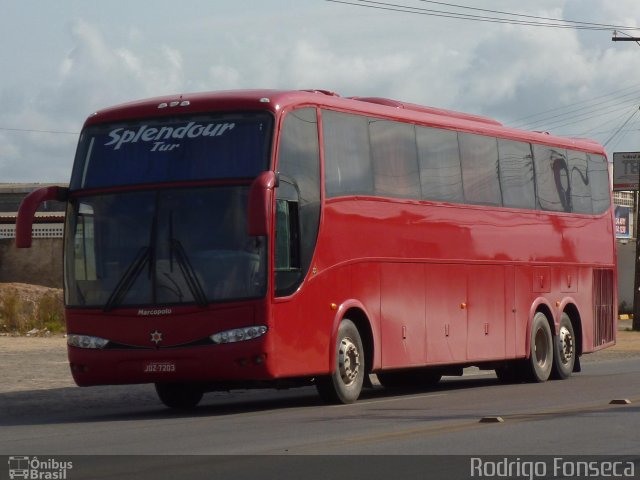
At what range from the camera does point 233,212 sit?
15484mm

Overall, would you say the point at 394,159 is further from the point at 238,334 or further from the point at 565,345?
the point at 565,345

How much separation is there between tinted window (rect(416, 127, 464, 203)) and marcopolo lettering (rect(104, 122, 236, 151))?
158 inches

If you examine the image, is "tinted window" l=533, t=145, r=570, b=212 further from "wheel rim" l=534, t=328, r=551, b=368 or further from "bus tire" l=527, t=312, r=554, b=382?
"wheel rim" l=534, t=328, r=551, b=368

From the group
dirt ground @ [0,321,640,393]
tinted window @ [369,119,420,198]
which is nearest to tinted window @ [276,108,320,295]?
tinted window @ [369,119,420,198]

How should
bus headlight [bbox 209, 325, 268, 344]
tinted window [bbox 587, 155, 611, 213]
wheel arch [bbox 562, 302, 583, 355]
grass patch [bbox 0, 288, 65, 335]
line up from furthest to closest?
grass patch [bbox 0, 288, 65, 335]
tinted window [bbox 587, 155, 611, 213]
wheel arch [bbox 562, 302, 583, 355]
bus headlight [bbox 209, 325, 268, 344]

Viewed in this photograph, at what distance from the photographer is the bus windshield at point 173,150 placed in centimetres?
1567

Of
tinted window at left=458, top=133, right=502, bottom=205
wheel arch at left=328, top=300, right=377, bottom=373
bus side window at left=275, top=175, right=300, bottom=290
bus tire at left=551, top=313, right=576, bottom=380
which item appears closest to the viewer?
bus side window at left=275, top=175, right=300, bottom=290

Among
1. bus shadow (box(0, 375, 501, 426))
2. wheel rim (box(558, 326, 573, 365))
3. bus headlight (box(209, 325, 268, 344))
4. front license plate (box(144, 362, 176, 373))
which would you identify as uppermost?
bus headlight (box(209, 325, 268, 344))

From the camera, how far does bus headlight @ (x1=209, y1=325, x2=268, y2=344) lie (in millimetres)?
15312

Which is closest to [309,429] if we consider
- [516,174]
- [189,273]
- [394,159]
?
[189,273]

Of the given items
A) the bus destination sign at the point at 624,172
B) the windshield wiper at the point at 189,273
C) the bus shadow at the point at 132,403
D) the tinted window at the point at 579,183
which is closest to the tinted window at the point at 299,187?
the windshield wiper at the point at 189,273

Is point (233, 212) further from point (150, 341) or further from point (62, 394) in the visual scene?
point (62, 394)

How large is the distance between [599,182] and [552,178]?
2173 millimetres

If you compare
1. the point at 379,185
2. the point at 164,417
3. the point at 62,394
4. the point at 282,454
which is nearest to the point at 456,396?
the point at 379,185
